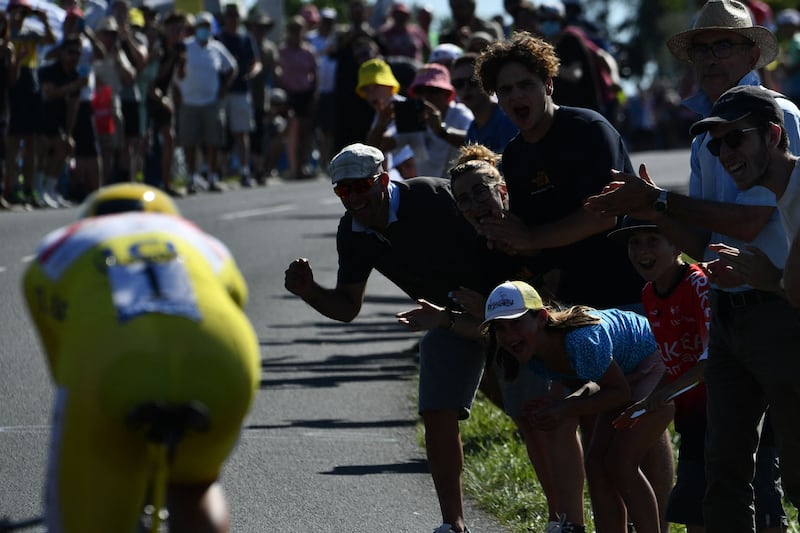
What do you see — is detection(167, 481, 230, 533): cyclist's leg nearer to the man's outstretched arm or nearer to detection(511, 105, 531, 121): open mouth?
the man's outstretched arm

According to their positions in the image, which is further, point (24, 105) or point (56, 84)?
point (56, 84)

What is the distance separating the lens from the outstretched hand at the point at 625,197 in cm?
593

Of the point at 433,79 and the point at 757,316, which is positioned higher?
the point at 757,316

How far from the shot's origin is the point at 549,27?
45.8 feet

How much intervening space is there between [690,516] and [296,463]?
9.95ft

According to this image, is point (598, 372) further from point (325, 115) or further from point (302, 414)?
point (325, 115)

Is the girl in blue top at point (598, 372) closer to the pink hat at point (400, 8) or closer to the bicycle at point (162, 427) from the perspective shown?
the bicycle at point (162, 427)

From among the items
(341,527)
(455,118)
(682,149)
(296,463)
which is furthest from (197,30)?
(682,149)

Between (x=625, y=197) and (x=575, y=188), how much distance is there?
100cm

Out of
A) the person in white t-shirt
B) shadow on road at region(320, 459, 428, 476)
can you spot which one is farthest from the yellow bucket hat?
the person in white t-shirt

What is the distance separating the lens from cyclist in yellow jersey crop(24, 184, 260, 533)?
13.9ft

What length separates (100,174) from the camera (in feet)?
66.3

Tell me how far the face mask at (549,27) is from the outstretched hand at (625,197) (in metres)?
8.07

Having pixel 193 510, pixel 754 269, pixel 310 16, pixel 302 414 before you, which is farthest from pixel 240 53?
pixel 193 510
